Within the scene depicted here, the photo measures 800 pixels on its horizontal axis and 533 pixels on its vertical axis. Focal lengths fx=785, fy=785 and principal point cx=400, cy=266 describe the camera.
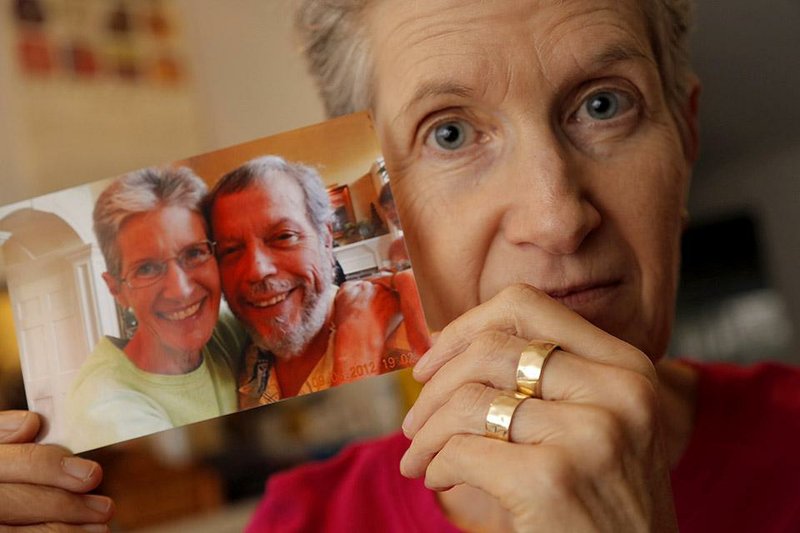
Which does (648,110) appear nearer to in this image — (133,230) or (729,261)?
(133,230)

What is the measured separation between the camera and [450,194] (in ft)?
3.59

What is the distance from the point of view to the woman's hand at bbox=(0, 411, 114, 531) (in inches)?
36.4

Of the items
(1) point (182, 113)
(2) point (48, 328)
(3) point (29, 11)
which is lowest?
(2) point (48, 328)

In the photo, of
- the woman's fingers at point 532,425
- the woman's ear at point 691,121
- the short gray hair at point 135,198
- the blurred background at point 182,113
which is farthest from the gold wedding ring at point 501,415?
the blurred background at point 182,113

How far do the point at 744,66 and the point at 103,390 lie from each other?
441 cm

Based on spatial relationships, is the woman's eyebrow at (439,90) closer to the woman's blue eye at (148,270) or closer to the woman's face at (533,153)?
the woman's face at (533,153)

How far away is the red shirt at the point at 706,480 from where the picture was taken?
4.27ft

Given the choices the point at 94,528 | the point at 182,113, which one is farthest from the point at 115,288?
the point at 182,113

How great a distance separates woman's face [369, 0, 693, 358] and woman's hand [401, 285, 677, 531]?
0.16 metres

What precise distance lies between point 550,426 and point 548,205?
30cm

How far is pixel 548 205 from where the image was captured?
0.99 metres

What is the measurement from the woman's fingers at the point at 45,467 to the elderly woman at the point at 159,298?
0.07 m

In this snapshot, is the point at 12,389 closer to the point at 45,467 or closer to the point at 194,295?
the point at 45,467

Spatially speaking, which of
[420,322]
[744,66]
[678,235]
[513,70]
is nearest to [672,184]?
[678,235]
